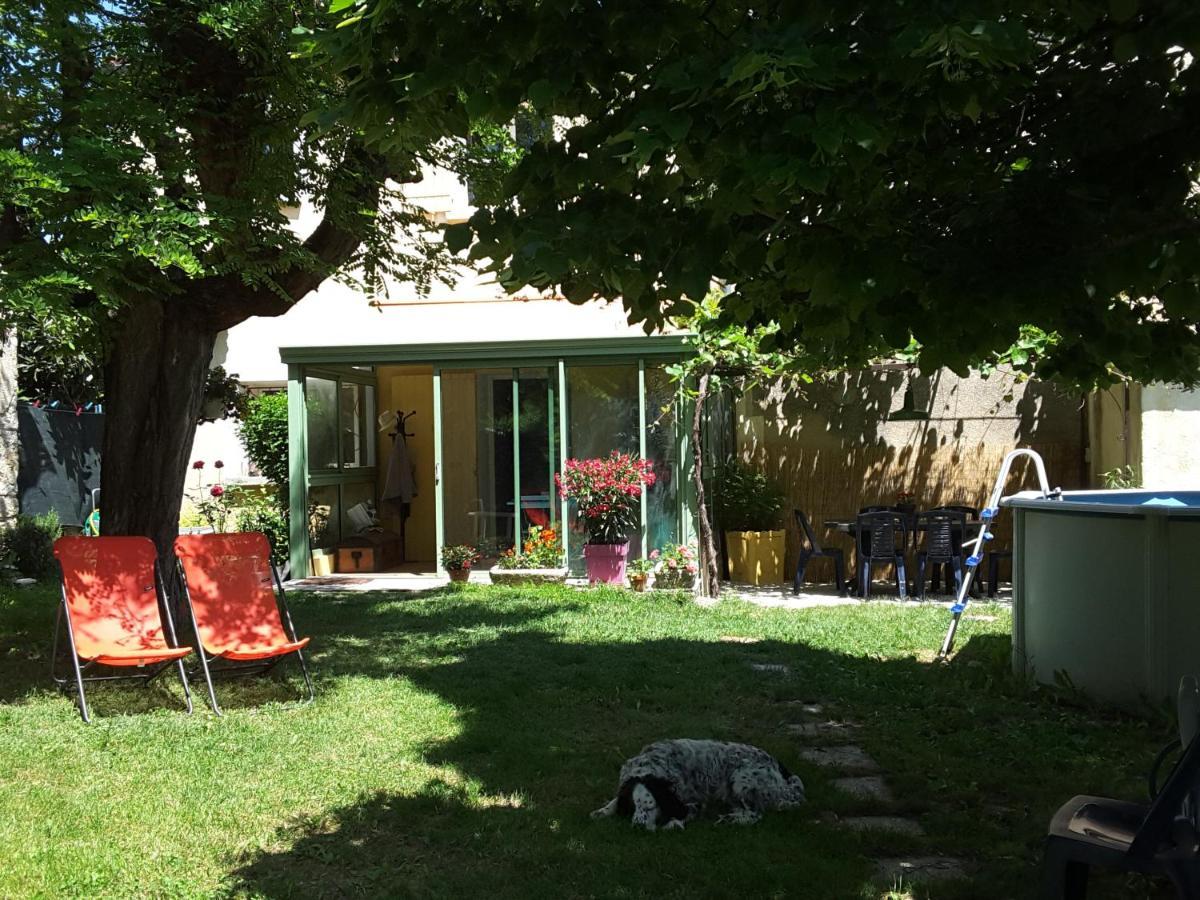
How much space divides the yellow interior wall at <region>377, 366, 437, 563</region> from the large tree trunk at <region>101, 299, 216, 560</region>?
739 centimetres

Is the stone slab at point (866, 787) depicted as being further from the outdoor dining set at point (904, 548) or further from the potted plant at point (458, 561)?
the potted plant at point (458, 561)

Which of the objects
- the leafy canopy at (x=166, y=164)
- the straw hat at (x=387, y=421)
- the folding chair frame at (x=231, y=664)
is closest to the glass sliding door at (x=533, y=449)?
the straw hat at (x=387, y=421)

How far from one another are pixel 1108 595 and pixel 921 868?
3016 millimetres

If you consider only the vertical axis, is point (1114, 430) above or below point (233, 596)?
above

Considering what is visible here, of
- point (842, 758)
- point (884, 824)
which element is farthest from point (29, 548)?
point (884, 824)

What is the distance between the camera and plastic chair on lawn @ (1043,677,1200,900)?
262 centimetres

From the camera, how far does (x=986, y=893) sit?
3861 mm

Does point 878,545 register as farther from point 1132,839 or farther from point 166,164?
point 1132,839

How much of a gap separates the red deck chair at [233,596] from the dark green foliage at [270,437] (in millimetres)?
6952

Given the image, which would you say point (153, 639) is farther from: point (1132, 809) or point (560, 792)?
point (1132, 809)

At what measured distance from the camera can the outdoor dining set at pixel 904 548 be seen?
11.2 meters

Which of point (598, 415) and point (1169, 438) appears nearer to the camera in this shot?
point (1169, 438)

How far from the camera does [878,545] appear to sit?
11.3 m

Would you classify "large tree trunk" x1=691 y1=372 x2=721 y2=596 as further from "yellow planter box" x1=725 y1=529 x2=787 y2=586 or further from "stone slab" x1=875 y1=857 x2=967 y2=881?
"stone slab" x1=875 y1=857 x2=967 y2=881
